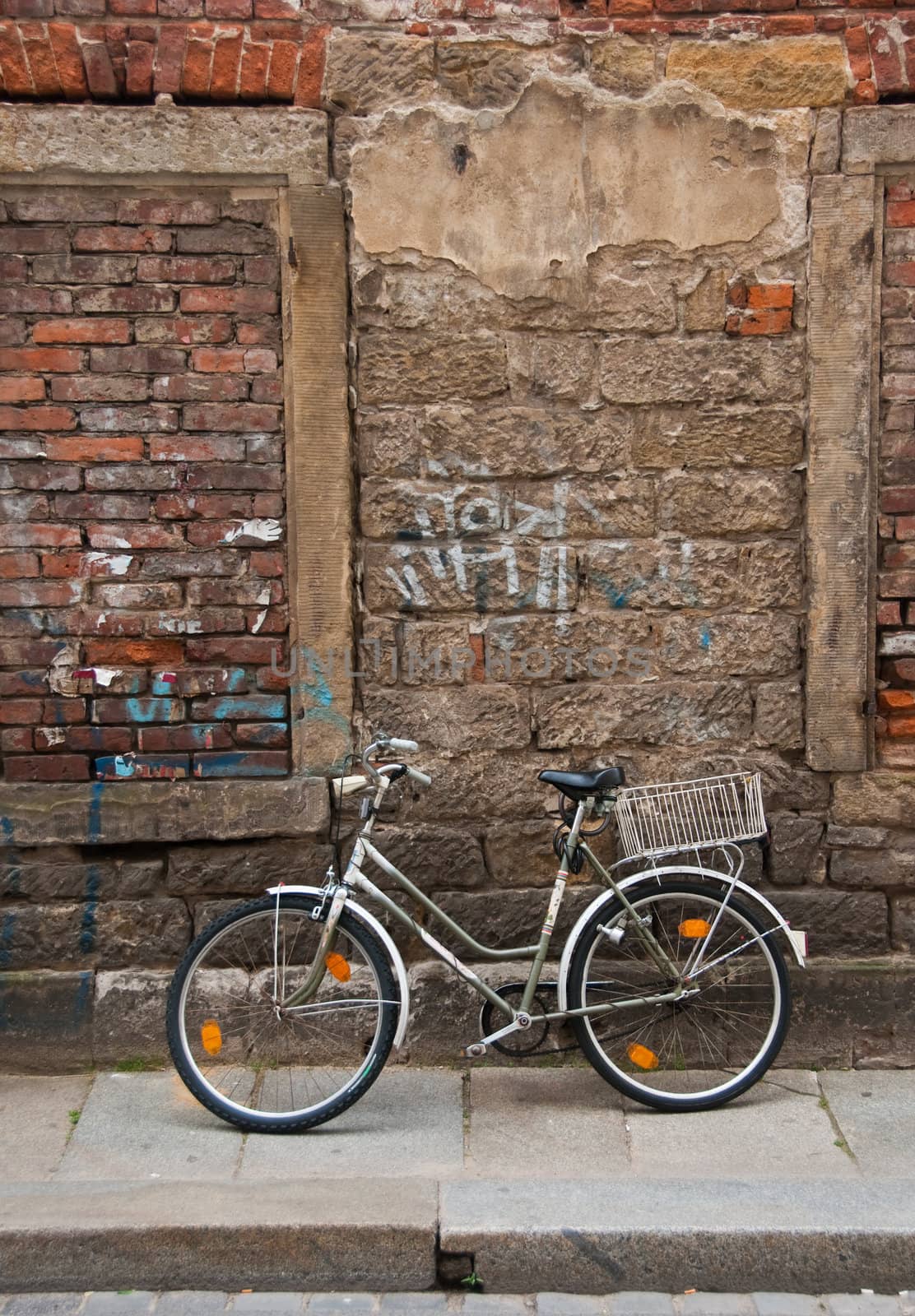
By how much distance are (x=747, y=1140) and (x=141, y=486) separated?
282cm

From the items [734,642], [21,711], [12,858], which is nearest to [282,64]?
[21,711]

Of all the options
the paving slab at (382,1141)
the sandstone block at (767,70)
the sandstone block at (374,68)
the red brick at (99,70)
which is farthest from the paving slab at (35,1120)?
the sandstone block at (767,70)

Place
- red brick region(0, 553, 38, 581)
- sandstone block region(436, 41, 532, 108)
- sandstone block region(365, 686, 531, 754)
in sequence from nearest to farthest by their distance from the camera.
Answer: sandstone block region(436, 41, 532, 108), red brick region(0, 553, 38, 581), sandstone block region(365, 686, 531, 754)

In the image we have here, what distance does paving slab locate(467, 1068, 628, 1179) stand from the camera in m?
3.61

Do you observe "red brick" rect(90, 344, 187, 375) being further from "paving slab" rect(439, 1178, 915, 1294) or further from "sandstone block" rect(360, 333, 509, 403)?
"paving slab" rect(439, 1178, 915, 1294)

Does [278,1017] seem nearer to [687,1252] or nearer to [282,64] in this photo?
[687,1252]

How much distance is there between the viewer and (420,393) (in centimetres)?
416

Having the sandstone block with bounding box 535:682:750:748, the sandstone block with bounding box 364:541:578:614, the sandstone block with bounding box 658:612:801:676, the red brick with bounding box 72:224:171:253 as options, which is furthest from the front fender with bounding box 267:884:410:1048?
the red brick with bounding box 72:224:171:253

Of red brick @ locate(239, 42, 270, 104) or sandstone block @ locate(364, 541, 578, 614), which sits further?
sandstone block @ locate(364, 541, 578, 614)

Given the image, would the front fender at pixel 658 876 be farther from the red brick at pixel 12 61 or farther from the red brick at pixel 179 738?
the red brick at pixel 12 61

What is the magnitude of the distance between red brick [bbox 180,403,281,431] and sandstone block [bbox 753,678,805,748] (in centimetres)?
188

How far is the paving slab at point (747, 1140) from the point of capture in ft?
11.8

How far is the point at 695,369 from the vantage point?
418cm

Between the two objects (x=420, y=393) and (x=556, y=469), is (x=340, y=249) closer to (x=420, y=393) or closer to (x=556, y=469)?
(x=420, y=393)
